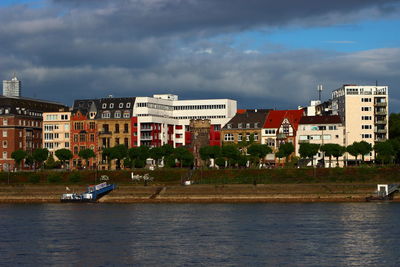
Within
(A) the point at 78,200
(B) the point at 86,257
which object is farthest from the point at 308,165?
(B) the point at 86,257

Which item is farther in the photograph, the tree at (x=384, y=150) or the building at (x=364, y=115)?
the building at (x=364, y=115)

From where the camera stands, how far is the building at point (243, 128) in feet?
620

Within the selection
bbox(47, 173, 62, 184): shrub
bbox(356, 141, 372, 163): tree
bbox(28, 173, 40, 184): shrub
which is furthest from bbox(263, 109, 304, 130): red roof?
bbox(28, 173, 40, 184): shrub

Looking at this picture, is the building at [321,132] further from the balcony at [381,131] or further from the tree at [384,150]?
the tree at [384,150]

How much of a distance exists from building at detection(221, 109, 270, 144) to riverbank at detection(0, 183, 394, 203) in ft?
143

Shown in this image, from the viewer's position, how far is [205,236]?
88.0 m

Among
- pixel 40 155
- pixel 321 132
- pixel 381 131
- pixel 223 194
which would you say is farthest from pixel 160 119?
pixel 223 194

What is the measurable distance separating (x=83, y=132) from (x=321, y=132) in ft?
173

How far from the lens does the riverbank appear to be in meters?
137

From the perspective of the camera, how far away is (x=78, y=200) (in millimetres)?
141625

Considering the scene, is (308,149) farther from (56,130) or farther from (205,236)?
(205,236)

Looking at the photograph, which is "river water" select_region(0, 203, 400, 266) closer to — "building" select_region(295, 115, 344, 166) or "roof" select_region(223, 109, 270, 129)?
"building" select_region(295, 115, 344, 166)

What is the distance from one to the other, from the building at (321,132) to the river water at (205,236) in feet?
184

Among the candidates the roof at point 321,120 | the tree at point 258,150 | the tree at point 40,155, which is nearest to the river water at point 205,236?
the tree at point 258,150
